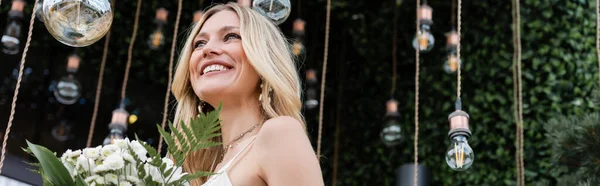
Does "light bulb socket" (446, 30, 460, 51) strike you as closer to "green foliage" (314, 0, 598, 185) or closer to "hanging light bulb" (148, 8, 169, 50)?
"green foliage" (314, 0, 598, 185)

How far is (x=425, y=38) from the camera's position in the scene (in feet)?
15.7

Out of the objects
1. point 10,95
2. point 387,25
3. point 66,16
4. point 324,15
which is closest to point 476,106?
point 387,25

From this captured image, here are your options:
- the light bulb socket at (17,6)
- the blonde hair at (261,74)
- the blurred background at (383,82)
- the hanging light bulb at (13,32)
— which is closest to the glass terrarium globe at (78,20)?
the blonde hair at (261,74)

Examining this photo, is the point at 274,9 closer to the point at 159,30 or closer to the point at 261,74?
the point at 261,74

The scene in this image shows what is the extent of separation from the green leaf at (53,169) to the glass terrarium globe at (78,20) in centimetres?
98

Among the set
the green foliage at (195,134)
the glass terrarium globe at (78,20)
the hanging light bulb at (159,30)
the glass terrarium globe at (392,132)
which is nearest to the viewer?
the green foliage at (195,134)

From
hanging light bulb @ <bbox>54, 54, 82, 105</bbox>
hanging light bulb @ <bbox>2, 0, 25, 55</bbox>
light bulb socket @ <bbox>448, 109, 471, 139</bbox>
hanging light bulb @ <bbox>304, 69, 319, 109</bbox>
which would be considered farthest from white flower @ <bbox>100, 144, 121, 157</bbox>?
hanging light bulb @ <bbox>304, 69, 319, 109</bbox>

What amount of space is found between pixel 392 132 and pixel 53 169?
3988 mm

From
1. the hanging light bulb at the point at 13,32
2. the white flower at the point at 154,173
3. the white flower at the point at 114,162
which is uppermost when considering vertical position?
the hanging light bulb at the point at 13,32

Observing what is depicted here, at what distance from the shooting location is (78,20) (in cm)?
242

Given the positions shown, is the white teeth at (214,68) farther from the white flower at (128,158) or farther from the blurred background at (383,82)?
the blurred background at (383,82)

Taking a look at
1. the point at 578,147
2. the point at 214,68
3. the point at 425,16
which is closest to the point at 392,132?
the point at 425,16

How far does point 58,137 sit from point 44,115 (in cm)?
18

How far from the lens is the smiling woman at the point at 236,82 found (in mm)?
1984
